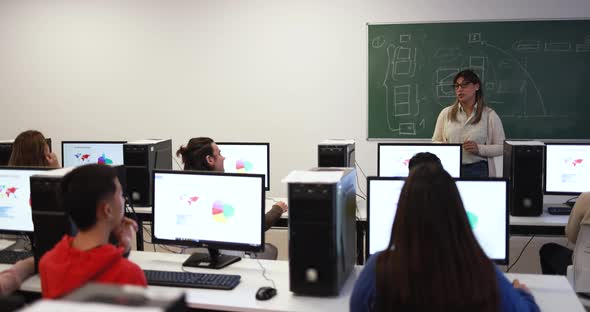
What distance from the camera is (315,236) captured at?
6.86 ft

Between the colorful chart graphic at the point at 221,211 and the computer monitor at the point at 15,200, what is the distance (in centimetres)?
101

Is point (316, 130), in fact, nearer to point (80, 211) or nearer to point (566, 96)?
point (566, 96)

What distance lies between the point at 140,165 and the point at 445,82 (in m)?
2.76

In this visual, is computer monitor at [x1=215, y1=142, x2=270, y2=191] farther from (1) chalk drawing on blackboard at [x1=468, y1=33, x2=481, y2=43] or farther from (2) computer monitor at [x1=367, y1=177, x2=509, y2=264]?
(1) chalk drawing on blackboard at [x1=468, y1=33, x2=481, y2=43]

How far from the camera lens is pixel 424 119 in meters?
5.04

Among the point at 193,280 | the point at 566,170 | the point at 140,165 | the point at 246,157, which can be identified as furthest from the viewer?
the point at 246,157

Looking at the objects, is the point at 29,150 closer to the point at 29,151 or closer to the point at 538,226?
the point at 29,151

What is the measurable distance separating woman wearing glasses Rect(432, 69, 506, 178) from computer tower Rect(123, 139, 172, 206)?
2.09 m

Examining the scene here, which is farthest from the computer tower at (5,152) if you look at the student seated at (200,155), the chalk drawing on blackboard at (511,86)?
the chalk drawing on blackboard at (511,86)

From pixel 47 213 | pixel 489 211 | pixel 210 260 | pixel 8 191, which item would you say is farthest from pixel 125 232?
pixel 489 211

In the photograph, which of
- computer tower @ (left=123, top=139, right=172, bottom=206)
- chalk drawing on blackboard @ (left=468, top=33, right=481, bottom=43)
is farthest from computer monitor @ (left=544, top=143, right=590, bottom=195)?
computer tower @ (left=123, top=139, right=172, bottom=206)

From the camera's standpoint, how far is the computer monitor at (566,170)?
11.3 ft

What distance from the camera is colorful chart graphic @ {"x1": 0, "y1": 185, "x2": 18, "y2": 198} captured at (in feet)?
9.23

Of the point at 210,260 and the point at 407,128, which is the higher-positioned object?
the point at 407,128
